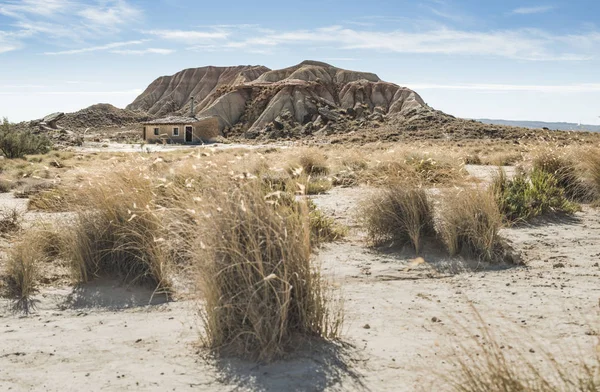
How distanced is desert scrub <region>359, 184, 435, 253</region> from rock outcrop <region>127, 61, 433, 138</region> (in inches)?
2367

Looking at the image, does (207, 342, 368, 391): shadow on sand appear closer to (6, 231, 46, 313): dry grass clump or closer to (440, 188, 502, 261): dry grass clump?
(6, 231, 46, 313): dry grass clump

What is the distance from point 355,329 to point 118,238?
3188mm

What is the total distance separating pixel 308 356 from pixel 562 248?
5.18 meters

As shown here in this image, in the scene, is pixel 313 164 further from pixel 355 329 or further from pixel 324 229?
pixel 355 329

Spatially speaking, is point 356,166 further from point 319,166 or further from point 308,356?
point 308,356

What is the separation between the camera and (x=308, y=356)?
446 cm

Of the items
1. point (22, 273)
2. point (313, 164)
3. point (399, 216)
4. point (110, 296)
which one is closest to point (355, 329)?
point (110, 296)

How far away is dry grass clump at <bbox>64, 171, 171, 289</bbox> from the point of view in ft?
21.6

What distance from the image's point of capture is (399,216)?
829 cm

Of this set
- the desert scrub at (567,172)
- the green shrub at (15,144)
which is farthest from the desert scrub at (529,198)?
the green shrub at (15,144)

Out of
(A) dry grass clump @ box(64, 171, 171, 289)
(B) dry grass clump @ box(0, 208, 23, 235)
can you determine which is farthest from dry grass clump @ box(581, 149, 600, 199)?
(B) dry grass clump @ box(0, 208, 23, 235)

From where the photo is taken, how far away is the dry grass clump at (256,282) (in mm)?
4465

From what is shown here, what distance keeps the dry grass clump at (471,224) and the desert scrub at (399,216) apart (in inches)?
12.5

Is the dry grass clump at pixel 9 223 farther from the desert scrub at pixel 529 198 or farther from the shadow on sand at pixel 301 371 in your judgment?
the desert scrub at pixel 529 198
